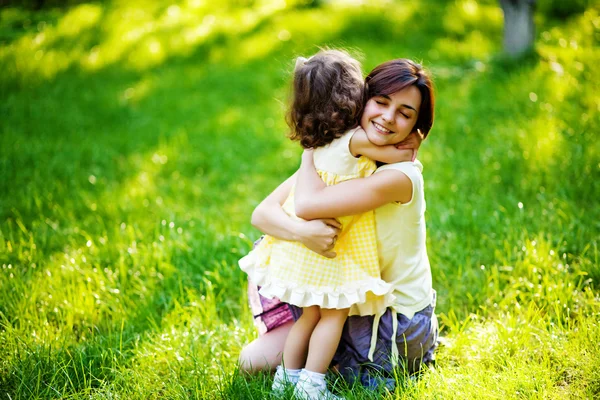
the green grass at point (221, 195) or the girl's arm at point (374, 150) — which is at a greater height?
the girl's arm at point (374, 150)

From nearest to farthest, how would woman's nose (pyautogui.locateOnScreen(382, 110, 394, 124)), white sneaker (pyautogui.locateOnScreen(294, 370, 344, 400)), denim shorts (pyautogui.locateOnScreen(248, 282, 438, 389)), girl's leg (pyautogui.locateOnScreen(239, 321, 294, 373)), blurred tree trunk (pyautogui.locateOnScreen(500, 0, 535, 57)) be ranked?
woman's nose (pyautogui.locateOnScreen(382, 110, 394, 124)), white sneaker (pyautogui.locateOnScreen(294, 370, 344, 400)), denim shorts (pyautogui.locateOnScreen(248, 282, 438, 389)), girl's leg (pyautogui.locateOnScreen(239, 321, 294, 373)), blurred tree trunk (pyautogui.locateOnScreen(500, 0, 535, 57))

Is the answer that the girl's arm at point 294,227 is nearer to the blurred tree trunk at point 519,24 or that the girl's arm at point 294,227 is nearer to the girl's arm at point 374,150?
the girl's arm at point 374,150

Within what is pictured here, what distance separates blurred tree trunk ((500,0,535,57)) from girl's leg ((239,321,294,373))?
13.5ft

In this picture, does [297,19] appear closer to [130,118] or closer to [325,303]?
[130,118]

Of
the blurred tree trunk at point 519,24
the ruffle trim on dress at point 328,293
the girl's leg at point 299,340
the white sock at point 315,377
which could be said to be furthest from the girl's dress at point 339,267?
the blurred tree trunk at point 519,24

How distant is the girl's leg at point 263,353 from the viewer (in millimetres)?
2252

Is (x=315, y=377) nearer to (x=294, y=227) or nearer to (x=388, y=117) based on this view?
(x=294, y=227)

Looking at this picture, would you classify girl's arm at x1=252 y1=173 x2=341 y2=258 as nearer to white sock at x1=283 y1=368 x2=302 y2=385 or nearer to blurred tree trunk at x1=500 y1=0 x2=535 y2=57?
white sock at x1=283 y1=368 x2=302 y2=385

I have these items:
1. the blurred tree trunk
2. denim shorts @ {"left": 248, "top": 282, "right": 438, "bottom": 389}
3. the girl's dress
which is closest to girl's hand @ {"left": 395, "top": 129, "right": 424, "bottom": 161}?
the girl's dress

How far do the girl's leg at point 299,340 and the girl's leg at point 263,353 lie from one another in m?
0.10

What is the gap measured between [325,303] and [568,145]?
2.46 meters

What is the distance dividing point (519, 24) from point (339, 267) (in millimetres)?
4227

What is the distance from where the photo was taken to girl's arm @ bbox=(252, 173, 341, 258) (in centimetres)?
201

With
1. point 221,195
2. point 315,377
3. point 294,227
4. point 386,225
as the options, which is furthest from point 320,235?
point 221,195
